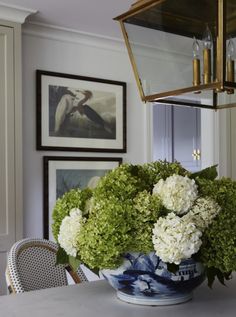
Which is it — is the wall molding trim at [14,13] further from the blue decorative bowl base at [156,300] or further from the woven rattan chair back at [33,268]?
the blue decorative bowl base at [156,300]

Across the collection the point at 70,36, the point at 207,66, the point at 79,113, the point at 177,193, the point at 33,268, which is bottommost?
the point at 33,268

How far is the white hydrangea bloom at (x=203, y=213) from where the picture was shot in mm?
1087

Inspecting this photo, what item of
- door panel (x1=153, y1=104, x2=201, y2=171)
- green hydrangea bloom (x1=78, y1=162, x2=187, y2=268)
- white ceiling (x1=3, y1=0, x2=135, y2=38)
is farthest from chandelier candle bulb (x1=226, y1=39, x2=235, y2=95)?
door panel (x1=153, y1=104, x2=201, y2=171)

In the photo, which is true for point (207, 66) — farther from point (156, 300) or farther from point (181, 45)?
point (156, 300)

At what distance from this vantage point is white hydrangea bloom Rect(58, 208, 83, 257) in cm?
113

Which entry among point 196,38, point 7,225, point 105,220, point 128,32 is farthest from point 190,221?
point 7,225

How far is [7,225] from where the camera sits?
2.97 m

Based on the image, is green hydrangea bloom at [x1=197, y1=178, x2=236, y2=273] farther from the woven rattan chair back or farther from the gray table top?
the woven rattan chair back

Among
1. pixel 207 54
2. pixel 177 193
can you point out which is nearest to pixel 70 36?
pixel 207 54

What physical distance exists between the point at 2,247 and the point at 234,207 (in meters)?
2.13

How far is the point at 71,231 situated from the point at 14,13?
7.31 ft

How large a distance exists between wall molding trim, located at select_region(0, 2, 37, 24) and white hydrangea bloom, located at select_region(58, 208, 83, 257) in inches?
84.3

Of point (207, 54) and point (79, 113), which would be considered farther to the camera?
point (79, 113)

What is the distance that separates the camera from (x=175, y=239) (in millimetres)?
1043
